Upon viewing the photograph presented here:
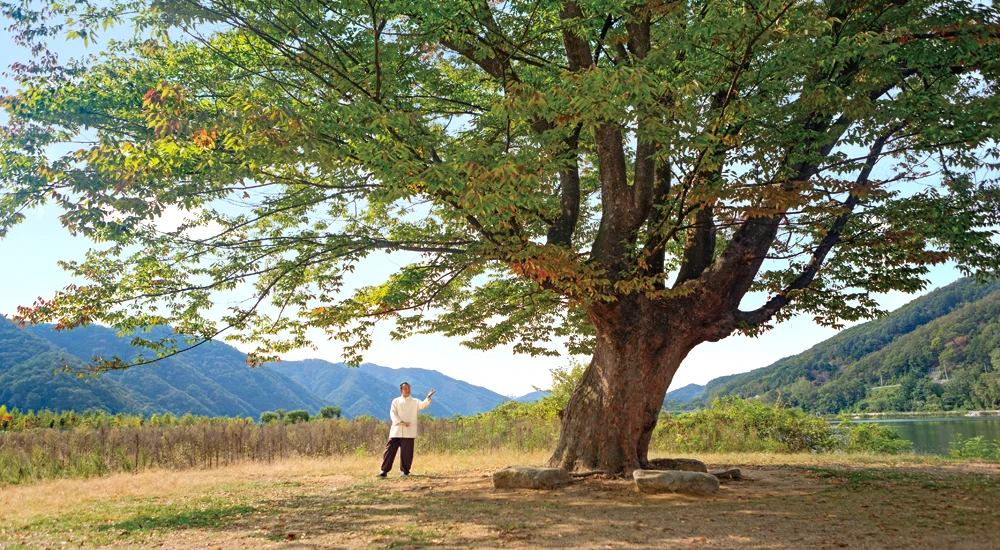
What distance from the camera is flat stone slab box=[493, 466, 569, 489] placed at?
8.68 m

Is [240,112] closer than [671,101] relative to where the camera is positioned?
Yes

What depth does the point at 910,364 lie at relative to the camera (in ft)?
261

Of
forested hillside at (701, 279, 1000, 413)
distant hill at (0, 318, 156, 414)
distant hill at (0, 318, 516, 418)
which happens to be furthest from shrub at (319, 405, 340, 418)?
forested hillside at (701, 279, 1000, 413)

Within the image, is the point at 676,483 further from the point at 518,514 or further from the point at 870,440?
the point at 870,440

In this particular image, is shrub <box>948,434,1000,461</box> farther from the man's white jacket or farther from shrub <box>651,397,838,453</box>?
the man's white jacket

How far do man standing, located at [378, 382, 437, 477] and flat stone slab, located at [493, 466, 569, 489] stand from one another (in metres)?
2.59

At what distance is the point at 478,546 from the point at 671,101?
20.1ft

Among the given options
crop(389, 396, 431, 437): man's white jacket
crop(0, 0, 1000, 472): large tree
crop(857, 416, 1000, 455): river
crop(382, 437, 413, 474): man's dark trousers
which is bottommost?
crop(857, 416, 1000, 455): river

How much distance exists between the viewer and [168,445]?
14773 mm

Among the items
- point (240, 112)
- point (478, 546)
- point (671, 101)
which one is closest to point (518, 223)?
point (671, 101)

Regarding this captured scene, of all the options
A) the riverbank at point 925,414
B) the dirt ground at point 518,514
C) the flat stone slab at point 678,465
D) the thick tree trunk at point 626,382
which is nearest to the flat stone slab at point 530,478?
the dirt ground at point 518,514

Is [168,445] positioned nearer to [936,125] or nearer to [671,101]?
[671,101]

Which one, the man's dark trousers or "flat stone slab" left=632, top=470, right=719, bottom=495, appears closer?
"flat stone slab" left=632, top=470, right=719, bottom=495

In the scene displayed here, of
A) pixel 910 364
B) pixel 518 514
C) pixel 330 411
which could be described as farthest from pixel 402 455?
pixel 910 364
